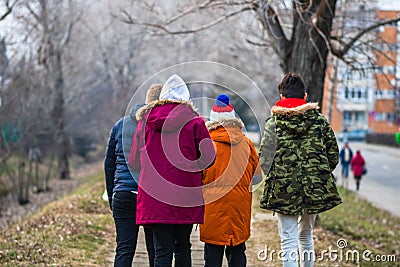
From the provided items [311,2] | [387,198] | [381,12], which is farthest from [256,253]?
[387,198]

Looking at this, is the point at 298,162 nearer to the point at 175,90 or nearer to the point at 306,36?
the point at 175,90

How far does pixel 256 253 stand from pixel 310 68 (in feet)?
13.3

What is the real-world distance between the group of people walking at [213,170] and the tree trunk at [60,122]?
25461 mm

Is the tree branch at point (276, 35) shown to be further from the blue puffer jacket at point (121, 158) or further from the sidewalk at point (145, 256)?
the blue puffer jacket at point (121, 158)

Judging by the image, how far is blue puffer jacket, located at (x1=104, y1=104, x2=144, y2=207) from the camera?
648 centimetres

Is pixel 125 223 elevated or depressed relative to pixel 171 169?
depressed

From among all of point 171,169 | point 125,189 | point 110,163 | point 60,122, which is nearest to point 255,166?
point 171,169

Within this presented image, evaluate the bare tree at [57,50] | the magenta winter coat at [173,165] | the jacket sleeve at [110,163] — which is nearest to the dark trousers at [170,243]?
the magenta winter coat at [173,165]

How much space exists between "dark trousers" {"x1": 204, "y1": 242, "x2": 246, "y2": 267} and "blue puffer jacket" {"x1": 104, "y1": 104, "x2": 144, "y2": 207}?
3.06ft

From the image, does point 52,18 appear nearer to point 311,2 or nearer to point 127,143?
point 311,2

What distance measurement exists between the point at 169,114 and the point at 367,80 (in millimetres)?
19572

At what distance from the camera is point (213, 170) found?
6371mm

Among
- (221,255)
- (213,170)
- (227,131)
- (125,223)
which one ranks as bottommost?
(221,255)

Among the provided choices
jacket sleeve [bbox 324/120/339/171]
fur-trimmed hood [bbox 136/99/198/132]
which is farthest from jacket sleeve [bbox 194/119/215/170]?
jacket sleeve [bbox 324/120/339/171]
